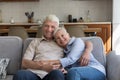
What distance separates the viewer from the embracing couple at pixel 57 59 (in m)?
2.34

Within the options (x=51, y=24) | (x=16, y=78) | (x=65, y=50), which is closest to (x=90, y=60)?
(x=65, y=50)

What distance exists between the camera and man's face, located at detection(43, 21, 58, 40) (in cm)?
269

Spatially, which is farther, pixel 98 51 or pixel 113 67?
pixel 98 51

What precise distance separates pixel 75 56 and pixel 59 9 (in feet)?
12.0

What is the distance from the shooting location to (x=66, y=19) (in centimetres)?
606

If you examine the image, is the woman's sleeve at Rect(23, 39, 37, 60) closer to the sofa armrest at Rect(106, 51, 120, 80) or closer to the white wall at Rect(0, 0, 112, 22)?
the sofa armrest at Rect(106, 51, 120, 80)

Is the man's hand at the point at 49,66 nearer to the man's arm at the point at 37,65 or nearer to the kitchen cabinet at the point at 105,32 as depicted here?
the man's arm at the point at 37,65

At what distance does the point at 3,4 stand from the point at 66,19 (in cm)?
156

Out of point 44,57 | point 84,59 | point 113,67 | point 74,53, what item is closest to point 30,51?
point 44,57

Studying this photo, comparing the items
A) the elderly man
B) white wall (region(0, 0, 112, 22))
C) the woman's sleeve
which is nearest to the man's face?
the elderly man

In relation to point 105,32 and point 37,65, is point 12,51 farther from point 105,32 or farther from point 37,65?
point 105,32

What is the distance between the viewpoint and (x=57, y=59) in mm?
2562

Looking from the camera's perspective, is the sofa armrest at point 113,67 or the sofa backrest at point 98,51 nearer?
the sofa armrest at point 113,67

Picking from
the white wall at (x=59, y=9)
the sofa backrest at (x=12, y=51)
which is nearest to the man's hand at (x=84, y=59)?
the sofa backrest at (x=12, y=51)
